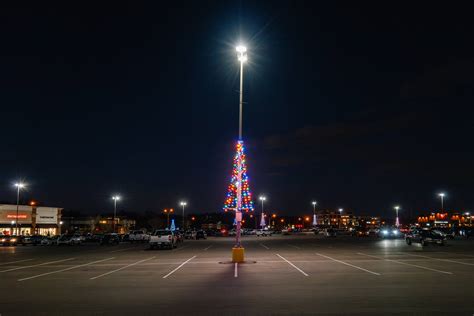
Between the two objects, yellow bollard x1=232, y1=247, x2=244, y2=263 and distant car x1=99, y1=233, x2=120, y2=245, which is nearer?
yellow bollard x1=232, y1=247, x2=244, y2=263

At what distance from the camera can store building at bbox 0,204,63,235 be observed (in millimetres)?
91438

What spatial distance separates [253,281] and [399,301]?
6.11 meters

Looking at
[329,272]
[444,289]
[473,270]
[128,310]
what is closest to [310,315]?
[128,310]

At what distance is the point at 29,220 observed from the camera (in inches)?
3829

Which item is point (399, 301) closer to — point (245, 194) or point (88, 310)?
point (88, 310)

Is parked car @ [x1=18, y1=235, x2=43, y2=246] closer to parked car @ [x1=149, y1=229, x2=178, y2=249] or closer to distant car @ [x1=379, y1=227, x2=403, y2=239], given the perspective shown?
parked car @ [x1=149, y1=229, x2=178, y2=249]

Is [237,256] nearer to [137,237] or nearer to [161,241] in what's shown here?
[161,241]

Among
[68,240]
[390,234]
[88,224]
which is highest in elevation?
[88,224]

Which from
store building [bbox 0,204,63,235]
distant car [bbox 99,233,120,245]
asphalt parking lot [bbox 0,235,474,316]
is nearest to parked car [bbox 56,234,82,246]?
distant car [bbox 99,233,120,245]

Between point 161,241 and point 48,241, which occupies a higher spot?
point 161,241

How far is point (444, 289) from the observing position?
52.6 ft

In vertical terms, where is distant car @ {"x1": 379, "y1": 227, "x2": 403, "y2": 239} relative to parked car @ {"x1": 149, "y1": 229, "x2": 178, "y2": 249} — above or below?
above

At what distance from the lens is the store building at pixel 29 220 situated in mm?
91438

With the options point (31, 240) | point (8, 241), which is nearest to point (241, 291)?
point (31, 240)
